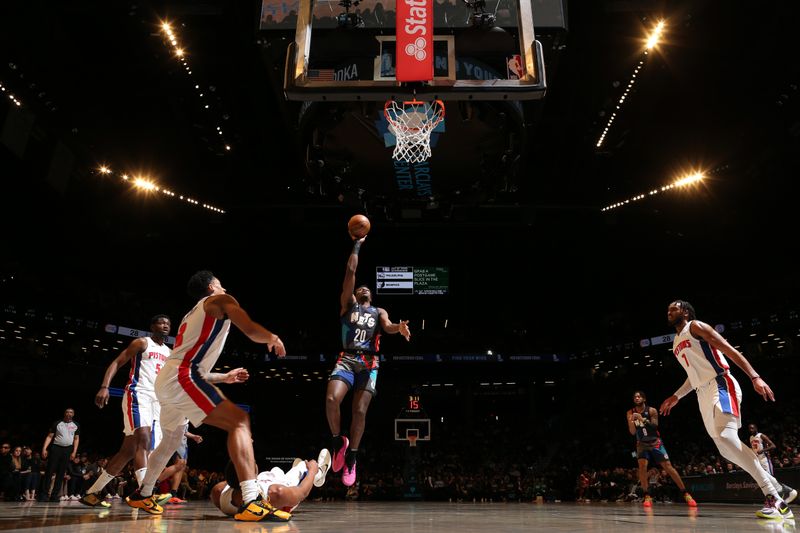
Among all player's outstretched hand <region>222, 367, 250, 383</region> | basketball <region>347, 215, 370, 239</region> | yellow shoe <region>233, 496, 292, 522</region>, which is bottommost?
yellow shoe <region>233, 496, 292, 522</region>

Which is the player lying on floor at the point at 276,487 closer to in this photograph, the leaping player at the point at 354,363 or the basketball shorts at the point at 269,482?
the basketball shorts at the point at 269,482

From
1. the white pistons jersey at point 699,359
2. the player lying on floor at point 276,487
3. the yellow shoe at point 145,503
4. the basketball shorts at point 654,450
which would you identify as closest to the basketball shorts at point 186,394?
the player lying on floor at point 276,487

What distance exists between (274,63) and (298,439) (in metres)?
17.0

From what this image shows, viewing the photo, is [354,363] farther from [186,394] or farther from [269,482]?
[186,394]

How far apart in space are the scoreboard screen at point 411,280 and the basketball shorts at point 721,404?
1718 cm

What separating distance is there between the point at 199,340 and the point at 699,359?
4.45 m

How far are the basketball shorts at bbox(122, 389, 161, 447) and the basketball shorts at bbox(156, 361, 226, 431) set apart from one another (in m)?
2.20

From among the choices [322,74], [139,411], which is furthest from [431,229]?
[139,411]

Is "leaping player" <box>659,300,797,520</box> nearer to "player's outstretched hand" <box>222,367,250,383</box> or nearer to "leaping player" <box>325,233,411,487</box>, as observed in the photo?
"leaping player" <box>325,233,411,487</box>

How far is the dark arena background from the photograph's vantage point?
10516 mm

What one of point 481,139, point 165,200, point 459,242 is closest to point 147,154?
point 165,200

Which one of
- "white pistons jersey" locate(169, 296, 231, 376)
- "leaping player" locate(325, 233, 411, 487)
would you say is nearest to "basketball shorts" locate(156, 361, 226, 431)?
"white pistons jersey" locate(169, 296, 231, 376)

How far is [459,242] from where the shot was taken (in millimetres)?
23703

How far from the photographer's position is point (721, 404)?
5.77 meters
